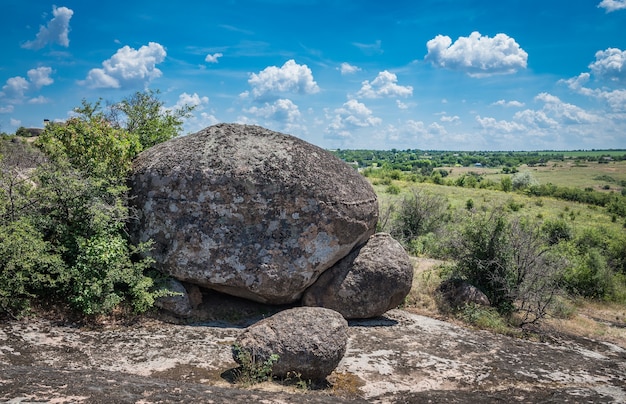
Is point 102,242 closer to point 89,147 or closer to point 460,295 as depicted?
point 89,147

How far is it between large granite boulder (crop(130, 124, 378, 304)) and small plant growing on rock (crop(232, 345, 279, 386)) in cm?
297

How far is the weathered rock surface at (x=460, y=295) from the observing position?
46.2 ft

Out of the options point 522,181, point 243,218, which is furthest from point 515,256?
point 522,181

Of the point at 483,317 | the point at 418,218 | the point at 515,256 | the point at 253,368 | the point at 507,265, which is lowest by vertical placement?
the point at 483,317

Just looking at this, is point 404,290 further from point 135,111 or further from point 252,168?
point 135,111

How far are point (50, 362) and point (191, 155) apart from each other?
5747 mm

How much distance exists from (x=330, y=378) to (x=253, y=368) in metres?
1.65

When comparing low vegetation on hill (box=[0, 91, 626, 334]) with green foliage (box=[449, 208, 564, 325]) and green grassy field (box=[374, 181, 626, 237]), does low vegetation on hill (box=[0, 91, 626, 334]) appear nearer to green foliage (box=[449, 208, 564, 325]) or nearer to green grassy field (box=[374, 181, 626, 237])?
green foliage (box=[449, 208, 564, 325])

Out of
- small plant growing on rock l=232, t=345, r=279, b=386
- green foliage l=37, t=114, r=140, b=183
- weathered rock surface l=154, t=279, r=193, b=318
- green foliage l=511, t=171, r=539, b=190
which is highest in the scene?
green foliage l=37, t=114, r=140, b=183

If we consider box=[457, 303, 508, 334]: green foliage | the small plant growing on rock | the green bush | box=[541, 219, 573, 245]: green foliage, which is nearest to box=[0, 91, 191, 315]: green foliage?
the green bush

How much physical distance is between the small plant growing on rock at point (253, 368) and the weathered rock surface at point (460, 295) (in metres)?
7.85

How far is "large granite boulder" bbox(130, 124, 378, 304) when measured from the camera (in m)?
11.1

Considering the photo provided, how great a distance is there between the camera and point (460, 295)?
1427 cm

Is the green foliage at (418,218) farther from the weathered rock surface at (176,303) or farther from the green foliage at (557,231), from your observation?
the weathered rock surface at (176,303)
